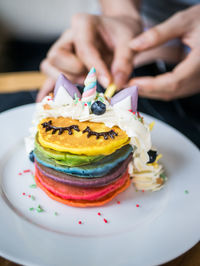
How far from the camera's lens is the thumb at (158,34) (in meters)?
2.12

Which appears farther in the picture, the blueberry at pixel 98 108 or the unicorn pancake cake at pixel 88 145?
the blueberry at pixel 98 108

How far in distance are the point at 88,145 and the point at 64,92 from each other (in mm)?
363

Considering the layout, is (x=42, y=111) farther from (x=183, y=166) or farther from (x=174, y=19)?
(x=174, y=19)

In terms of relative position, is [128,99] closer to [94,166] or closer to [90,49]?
[94,166]

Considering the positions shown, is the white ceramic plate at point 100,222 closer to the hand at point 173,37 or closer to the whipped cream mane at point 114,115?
the whipped cream mane at point 114,115

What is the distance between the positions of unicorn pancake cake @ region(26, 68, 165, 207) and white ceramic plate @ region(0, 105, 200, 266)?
0.07 metres

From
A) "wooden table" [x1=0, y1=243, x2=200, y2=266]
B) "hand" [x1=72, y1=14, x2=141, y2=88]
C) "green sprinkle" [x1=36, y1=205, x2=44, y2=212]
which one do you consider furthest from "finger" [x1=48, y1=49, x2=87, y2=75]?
"wooden table" [x1=0, y1=243, x2=200, y2=266]

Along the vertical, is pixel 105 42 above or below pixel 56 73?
above

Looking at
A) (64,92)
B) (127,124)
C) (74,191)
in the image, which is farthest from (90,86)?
(74,191)

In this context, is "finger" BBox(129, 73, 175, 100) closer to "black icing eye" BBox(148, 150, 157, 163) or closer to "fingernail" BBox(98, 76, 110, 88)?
"fingernail" BBox(98, 76, 110, 88)

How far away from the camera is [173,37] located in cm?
221

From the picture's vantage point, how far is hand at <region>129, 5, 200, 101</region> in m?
2.13

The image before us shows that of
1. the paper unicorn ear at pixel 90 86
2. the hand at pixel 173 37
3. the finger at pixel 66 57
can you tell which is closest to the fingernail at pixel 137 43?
the hand at pixel 173 37

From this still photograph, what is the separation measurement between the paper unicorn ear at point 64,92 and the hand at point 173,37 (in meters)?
0.77
